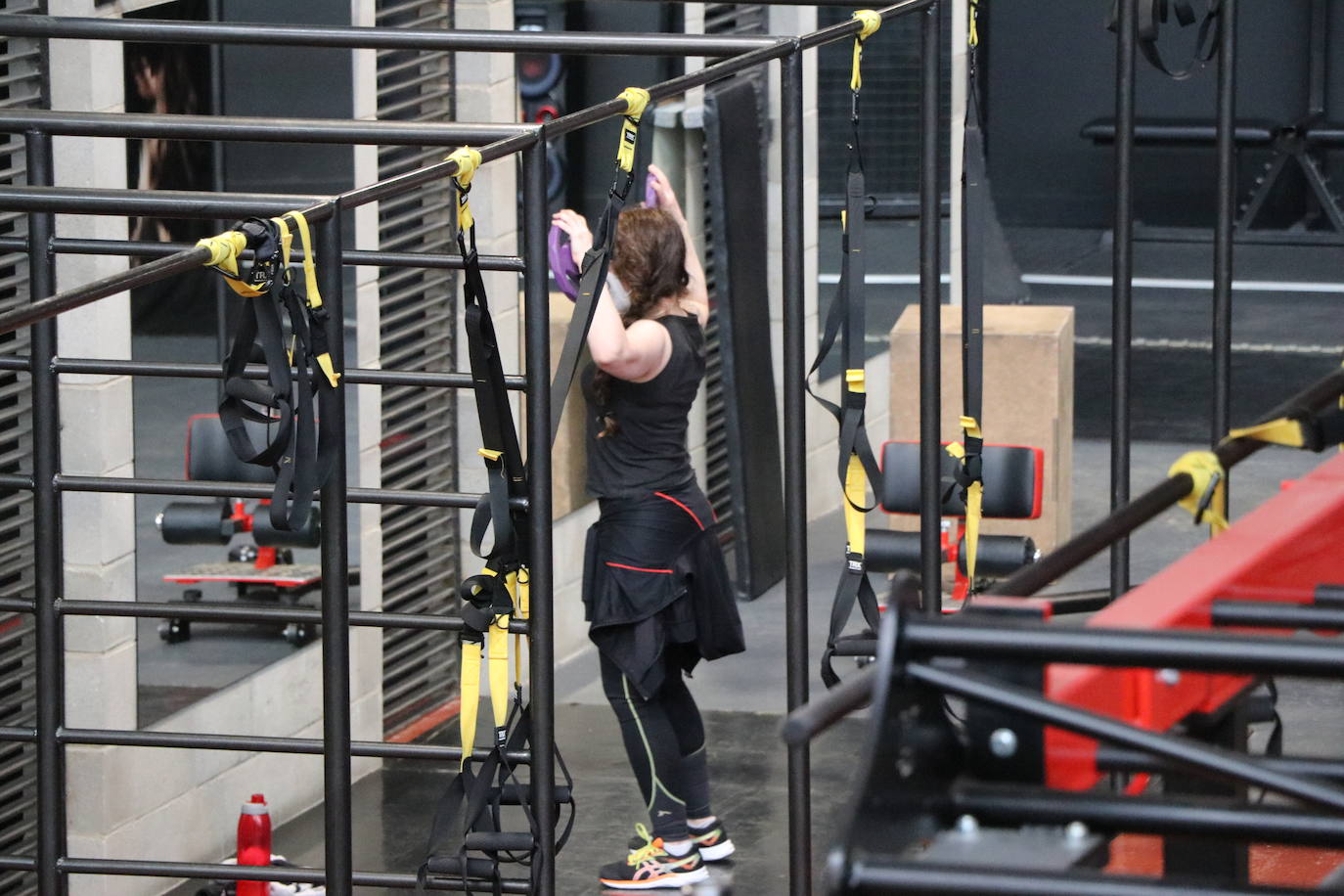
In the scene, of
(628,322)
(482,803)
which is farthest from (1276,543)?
(628,322)

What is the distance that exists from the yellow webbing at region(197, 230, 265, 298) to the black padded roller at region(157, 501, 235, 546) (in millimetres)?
3383

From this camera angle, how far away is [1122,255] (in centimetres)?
366

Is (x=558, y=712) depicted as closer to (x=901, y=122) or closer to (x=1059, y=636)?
(x=901, y=122)

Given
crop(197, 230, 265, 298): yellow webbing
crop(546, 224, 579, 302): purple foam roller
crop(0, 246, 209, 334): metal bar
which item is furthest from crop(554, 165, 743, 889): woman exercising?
crop(0, 246, 209, 334): metal bar

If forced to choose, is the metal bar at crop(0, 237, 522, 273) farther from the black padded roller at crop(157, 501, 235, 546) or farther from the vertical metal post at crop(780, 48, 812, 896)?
the black padded roller at crop(157, 501, 235, 546)

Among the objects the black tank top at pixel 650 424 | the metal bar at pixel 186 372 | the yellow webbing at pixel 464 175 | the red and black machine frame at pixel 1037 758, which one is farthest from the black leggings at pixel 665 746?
the red and black machine frame at pixel 1037 758

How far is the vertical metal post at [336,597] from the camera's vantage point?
2.58 meters

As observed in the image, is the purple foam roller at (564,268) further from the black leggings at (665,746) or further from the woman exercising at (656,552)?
the black leggings at (665,746)

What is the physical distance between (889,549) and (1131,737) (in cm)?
478

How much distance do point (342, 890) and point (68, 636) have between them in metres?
2.18

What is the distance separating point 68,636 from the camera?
15.5 ft

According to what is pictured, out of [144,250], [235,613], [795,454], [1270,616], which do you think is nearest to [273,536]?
[235,613]

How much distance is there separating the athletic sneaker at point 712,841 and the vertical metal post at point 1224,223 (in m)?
1.88

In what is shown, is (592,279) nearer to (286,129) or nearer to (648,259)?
(286,129)
